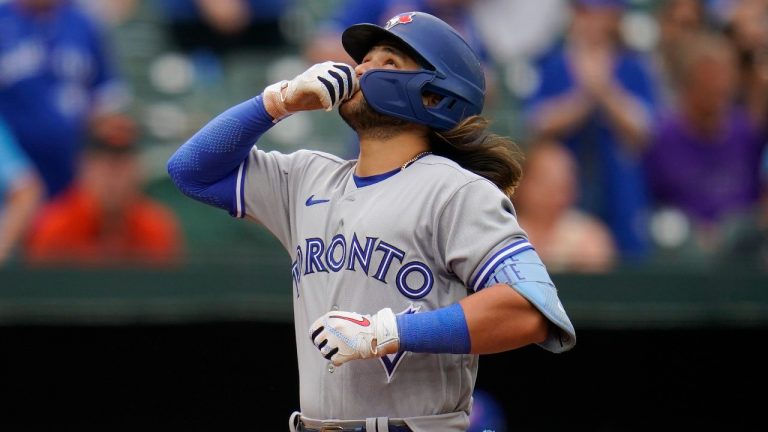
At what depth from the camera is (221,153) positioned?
2719 mm

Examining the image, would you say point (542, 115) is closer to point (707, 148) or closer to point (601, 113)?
point (601, 113)

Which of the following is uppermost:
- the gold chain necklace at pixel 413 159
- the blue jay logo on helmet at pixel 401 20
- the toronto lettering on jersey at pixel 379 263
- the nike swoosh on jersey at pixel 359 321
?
the blue jay logo on helmet at pixel 401 20

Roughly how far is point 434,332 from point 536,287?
0.23 metres

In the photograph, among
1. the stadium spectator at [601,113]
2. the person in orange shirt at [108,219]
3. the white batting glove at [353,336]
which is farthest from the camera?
the stadium spectator at [601,113]

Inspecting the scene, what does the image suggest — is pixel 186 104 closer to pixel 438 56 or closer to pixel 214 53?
pixel 214 53

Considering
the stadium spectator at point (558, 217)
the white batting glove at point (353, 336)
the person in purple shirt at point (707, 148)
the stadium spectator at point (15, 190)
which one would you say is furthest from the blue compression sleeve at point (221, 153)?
the person in purple shirt at point (707, 148)

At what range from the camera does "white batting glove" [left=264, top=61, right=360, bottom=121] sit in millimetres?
2527

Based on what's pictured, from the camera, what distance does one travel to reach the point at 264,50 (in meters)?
5.87

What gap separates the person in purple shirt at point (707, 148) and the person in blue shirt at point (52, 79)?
8.97 feet

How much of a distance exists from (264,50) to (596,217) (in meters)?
1.87

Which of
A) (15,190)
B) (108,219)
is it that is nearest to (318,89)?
(108,219)

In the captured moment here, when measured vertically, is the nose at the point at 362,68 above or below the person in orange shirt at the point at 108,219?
below

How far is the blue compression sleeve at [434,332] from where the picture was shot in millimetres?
2283

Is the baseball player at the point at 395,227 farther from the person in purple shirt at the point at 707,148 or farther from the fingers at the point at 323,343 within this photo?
the person in purple shirt at the point at 707,148
